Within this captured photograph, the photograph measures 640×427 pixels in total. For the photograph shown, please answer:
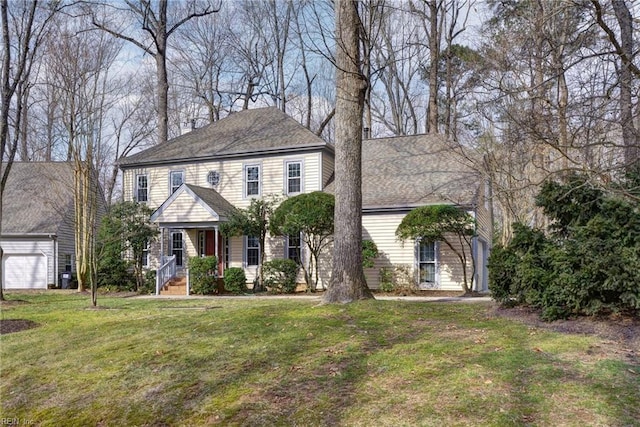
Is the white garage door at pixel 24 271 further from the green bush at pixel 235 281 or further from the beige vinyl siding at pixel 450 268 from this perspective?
the beige vinyl siding at pixel 450 268

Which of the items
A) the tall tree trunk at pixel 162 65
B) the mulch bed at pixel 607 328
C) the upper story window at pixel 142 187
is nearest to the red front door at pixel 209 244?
the upper story window at pixel 142 187

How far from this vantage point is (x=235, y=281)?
1702cm

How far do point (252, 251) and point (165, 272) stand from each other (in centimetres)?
319

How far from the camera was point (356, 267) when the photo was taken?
334 inches

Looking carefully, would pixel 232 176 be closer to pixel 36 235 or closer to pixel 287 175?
pixel 287 175

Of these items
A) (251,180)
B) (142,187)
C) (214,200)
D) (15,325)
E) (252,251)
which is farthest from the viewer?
(142,187)

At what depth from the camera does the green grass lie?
3965mm

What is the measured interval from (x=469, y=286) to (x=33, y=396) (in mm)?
13344

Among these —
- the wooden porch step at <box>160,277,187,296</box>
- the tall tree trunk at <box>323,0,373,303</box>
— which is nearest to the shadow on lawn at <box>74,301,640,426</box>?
the tall tree trunk at <box>323,0,373,303</box>

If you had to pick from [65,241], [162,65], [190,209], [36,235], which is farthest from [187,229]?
[162,65]

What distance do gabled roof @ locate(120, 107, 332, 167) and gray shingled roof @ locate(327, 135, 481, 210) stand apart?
235 cm

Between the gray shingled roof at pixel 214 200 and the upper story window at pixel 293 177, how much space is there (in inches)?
88.8

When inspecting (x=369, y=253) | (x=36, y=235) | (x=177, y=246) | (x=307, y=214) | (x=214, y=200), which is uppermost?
(x=214, y=200)
